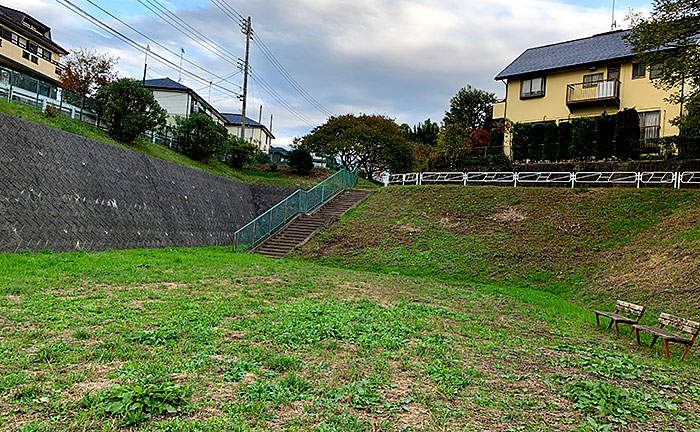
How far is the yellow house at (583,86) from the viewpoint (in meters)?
21.5

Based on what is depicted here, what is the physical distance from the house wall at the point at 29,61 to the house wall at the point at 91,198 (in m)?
18.5

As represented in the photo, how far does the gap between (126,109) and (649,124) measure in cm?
2608

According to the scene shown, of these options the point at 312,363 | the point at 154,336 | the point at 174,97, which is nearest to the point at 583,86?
the point at 312,363

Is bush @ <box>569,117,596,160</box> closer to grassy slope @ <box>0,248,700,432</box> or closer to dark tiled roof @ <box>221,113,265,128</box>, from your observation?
grassy slope @ <box>0,248,700,432</box>

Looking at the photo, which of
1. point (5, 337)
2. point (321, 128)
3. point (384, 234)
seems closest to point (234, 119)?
point (321, 128)

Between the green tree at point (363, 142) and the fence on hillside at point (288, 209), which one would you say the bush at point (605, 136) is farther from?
the green tree at point (363, 142)

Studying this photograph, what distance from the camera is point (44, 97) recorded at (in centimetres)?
1761

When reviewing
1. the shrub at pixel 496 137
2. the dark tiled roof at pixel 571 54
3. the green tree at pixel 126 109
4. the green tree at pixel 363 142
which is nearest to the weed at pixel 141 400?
the green tree at pixel 126 109

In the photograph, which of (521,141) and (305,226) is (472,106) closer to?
(521,141)

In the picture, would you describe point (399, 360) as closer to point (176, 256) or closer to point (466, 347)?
point (466, 347)

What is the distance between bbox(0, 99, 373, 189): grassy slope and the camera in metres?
15.2

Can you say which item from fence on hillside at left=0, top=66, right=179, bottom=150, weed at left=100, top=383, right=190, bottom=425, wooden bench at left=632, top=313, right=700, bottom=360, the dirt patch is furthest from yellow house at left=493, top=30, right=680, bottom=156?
weed at left=100, top=383, right=190, bottom=425

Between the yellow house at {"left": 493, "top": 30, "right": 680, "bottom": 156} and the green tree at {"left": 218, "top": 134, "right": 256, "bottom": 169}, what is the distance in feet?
54.2

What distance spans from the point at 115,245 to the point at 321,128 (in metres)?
24.8
